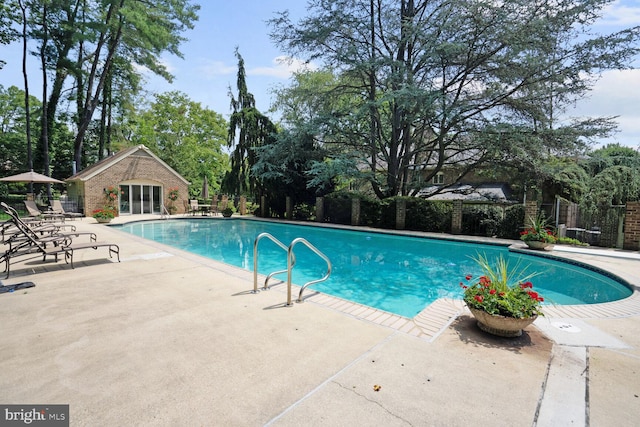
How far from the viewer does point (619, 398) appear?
2.31 m

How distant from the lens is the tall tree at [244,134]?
2119cm

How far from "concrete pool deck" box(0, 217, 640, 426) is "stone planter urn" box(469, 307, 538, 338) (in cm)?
10

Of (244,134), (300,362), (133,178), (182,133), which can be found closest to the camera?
(300,362)

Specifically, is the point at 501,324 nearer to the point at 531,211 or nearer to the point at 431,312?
the point at 431,312

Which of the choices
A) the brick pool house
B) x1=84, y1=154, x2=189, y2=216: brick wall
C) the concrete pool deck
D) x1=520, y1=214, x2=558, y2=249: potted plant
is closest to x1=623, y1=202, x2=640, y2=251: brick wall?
x1=520, y1=214, x2=558, y2=249: potted plant

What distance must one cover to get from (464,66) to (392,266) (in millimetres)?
11464

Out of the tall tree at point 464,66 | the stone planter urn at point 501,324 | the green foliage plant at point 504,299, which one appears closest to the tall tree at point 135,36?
the tall tree at point 464,66

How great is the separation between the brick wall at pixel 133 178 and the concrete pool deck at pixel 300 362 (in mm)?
18117

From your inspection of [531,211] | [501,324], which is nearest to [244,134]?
[531,211]

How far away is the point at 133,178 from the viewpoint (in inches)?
825

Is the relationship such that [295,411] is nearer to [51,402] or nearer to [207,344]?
[207,344]

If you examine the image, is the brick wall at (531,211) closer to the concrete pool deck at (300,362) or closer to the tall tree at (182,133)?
the concrete pool deck at (300,362)

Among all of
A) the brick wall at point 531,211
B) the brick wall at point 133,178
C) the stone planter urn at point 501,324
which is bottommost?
the stone planter urn at point 501,324

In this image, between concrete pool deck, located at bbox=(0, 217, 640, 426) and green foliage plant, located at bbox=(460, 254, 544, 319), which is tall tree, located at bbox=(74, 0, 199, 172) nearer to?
concrete pool deck, located at bbox=(0, 217, 640, 426)
